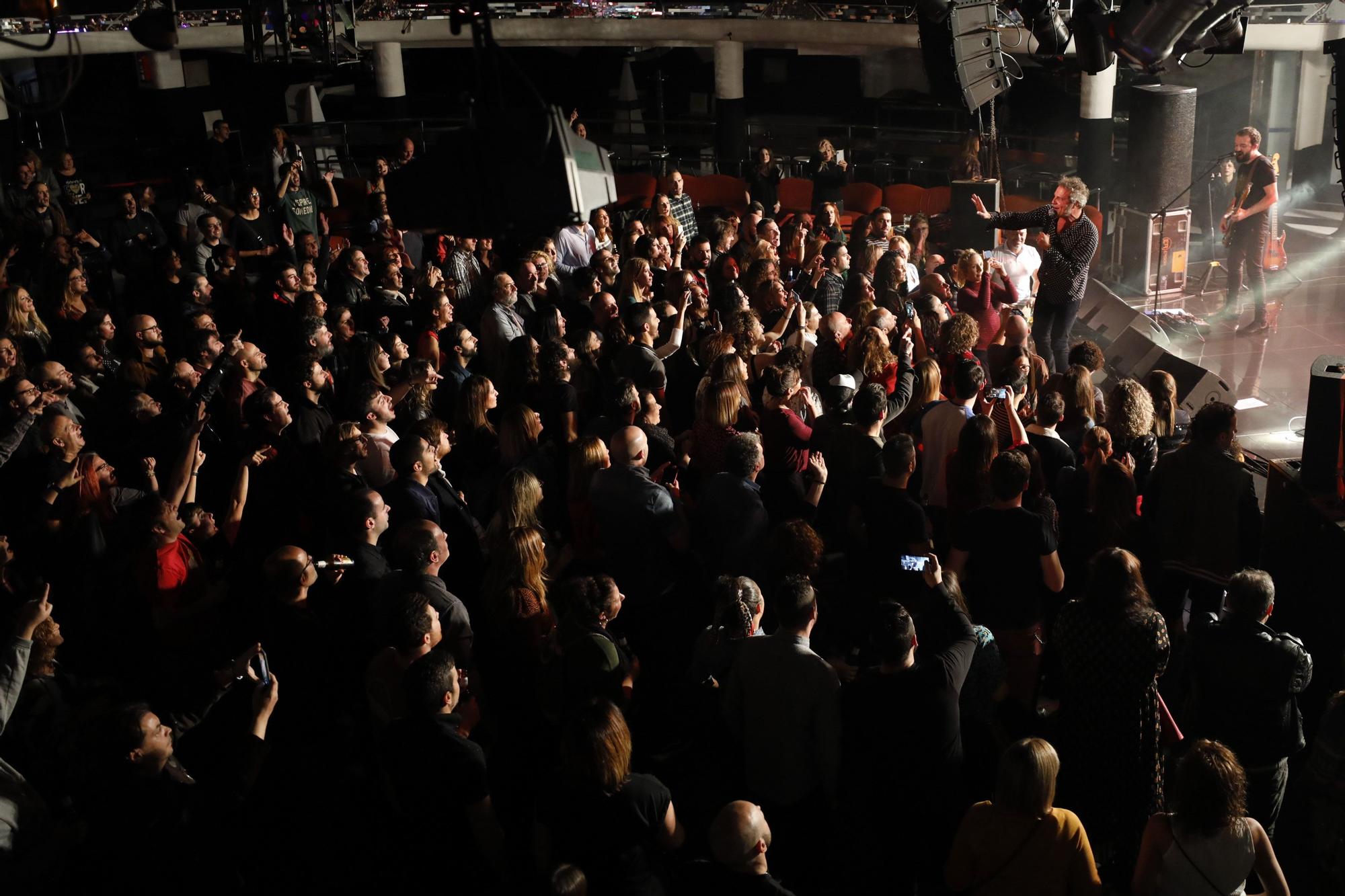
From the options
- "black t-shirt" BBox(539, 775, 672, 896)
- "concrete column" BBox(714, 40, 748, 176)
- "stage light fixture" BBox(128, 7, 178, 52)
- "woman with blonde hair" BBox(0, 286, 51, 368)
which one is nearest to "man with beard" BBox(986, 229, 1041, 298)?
"black t-shirt" BBox(539, 775, 672, 896)

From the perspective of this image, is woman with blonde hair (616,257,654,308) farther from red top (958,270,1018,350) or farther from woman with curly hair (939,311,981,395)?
woman with curly hair (939,311,981,395)

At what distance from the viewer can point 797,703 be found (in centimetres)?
312

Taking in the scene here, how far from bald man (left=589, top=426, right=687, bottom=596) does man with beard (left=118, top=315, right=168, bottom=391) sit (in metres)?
2.60

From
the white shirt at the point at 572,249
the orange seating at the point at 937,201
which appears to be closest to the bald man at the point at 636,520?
the white shirt at the point at 572,249

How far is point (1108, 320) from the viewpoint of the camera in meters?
8.01

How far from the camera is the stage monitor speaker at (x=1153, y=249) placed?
922 cm

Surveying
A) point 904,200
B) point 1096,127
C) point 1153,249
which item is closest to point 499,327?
point 904,200

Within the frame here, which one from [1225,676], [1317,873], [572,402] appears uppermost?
[572,402]

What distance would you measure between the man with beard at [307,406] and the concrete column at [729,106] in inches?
392

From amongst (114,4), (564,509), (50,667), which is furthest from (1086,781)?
(114,4)

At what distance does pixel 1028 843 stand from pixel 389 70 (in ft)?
48.0

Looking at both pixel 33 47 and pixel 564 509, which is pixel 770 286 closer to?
pixel 564 509

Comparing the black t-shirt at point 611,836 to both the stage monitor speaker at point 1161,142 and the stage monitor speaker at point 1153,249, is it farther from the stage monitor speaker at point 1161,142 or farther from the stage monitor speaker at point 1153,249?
the stage monitor speaker at point 1161,142

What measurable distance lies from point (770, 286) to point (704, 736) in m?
3.35
